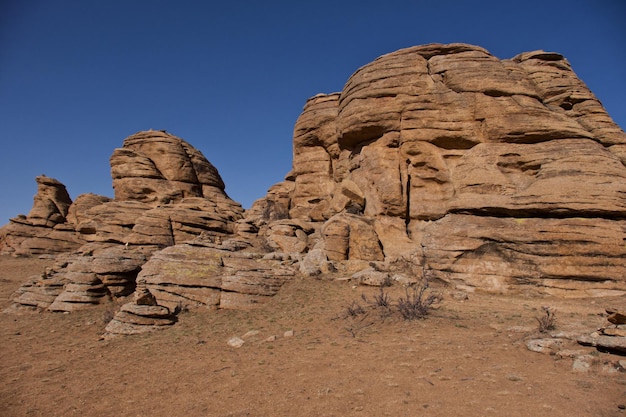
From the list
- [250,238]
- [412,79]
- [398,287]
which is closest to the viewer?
[398,287]

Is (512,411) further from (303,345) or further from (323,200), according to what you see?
(323,200)

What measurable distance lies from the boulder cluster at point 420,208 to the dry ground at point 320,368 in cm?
208

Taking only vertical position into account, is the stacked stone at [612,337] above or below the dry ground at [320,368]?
above

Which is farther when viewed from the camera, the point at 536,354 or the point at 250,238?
the point at 250,238

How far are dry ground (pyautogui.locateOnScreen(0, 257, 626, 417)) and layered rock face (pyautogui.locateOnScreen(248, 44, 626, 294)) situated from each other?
2.28m

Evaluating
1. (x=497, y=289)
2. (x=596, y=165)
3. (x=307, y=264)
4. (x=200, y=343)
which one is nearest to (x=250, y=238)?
(x=307, y=264)

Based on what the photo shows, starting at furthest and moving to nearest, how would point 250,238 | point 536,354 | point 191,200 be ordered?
1. point 191,200
2. point 250,238
3. point 536,354

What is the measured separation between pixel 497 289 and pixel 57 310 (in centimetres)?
2220

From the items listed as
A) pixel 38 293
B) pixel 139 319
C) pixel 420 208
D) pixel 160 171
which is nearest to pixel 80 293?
pixel 38 293

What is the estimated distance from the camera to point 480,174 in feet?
66.2

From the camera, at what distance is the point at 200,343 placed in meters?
11.9

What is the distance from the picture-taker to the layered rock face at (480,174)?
1588cm

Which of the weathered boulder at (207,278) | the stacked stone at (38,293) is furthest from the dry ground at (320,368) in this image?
the stacked stone at (38,293)

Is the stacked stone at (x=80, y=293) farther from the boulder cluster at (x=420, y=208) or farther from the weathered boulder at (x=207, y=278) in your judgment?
the weathered boulder at (x=207, y=278)
